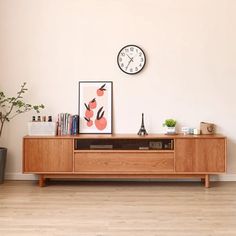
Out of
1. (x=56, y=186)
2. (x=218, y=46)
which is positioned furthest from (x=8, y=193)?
(x=218, y=46)

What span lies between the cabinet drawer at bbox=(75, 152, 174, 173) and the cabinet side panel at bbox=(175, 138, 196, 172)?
73 millimetres

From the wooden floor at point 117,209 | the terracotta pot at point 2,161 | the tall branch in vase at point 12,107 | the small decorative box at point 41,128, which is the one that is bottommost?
the wooden floor at point 117,209

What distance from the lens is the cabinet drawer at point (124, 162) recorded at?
4426 mm

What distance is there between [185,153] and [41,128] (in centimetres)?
177

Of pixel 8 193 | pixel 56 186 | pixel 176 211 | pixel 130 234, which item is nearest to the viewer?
pixel 130 234

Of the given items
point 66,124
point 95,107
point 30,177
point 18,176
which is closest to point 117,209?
point 66,124

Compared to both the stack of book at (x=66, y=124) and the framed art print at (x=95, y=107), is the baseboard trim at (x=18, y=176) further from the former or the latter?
the framed art print at (x=95, y=107)

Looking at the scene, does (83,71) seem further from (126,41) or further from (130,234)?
(130,234)

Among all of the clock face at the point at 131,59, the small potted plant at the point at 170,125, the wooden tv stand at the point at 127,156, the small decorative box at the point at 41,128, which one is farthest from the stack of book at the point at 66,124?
the small potted plant at the point at 170,125

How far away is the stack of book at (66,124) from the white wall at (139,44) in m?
0.19

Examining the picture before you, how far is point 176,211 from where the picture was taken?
3.52 meters

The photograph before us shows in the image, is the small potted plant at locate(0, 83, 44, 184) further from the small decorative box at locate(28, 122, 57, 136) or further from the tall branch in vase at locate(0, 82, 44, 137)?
the small decorative box at locate(28, 122, 57, 136)

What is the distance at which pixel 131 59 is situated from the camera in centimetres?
480

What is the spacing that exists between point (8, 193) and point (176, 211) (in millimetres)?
1905
